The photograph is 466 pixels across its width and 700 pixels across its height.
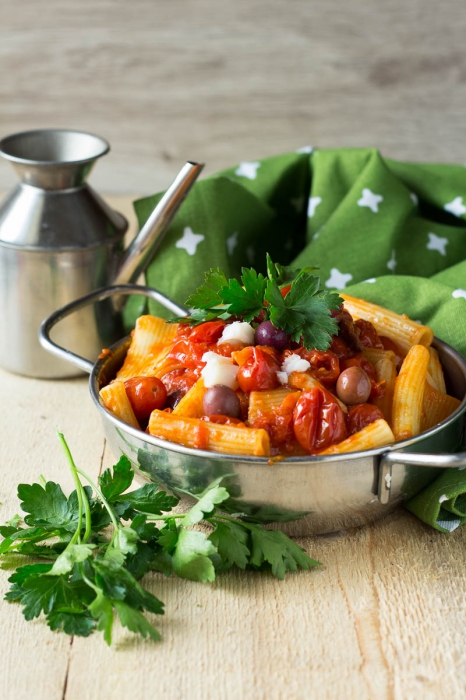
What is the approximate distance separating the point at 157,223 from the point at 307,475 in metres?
0.92

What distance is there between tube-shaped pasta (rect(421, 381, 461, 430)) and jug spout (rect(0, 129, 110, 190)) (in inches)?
37.0

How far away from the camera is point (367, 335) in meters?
1.64

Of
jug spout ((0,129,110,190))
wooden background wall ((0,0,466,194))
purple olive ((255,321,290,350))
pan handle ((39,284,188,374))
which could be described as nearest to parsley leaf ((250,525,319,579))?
purple olive ((255,321,290,350))

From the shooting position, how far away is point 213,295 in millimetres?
1633

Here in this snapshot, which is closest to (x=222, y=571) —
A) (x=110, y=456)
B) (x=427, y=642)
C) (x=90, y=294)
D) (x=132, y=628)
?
(x=132, y=628)

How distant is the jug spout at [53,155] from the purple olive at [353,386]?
2.82ft

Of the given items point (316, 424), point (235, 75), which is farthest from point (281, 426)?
point (235, 75)

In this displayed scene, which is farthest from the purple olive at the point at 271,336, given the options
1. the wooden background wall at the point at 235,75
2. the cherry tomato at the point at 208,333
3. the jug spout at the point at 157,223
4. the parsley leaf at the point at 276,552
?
the wooden background wall at the point at 235,75

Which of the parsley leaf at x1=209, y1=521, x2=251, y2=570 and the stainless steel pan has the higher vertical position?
the stainless steel pan

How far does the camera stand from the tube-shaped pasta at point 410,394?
56.3 inches

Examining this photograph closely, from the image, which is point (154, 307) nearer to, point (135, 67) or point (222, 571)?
point (222, 571)

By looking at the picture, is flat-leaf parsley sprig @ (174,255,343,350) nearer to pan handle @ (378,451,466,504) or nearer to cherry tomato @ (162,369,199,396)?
cherry tomato @ (162,369,199,396)

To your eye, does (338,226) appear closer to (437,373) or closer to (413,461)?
(437,373)

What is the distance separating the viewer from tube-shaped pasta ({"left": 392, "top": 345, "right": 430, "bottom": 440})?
56.3 inches
